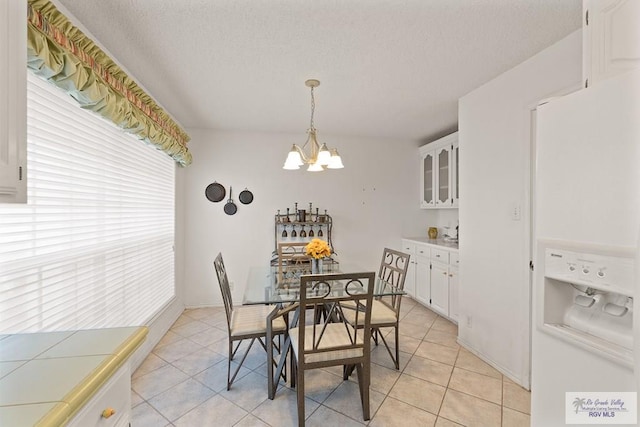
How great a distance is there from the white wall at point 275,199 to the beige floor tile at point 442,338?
1.42 metres

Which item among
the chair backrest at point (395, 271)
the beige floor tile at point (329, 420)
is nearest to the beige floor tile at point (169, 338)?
the beige floor tile at point (329, 420)

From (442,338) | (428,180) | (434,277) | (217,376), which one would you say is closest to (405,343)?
(442,338)

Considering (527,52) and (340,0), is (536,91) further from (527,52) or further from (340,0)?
(340,0)

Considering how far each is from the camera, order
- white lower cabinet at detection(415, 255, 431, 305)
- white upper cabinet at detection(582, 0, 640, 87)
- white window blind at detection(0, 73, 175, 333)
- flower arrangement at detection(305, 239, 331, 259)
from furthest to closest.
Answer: white lower cabinet at detection(415, 255, 431, 305)
flower arrangement at detection(305, 239, 331, 259)
white window blind at detection(0, 73, 175, 333)
white upper cabinet at detection(582, 0, 640, 87)

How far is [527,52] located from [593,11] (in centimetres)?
106

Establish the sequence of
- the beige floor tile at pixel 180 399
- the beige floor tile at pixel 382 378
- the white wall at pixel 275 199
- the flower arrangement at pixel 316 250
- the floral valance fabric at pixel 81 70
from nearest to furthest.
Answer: the floral valance fabric at pixel 81 70
the beige floor tile at pixel 180 399
the beige floor tile at pixel 382 378
the flower arrangement at pixel 316 250
the white wall at pixel 275 199

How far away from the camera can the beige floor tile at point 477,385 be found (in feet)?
6.59

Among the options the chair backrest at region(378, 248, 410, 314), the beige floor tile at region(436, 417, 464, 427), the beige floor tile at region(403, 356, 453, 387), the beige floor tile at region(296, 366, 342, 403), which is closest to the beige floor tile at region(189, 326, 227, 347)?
the beige floor tile at region(296, 366, 342, 403)

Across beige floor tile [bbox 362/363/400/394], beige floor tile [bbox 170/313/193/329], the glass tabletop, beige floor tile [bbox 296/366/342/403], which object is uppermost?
the glass tabletop

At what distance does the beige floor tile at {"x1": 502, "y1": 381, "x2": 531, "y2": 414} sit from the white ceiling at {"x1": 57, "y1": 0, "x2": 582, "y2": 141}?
2429mm

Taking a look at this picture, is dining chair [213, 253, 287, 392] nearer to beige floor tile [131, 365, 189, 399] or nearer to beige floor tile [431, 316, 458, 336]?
beige floor tile [131, 365, 189, 399]

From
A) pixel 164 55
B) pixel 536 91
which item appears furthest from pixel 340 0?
pixel 536 91

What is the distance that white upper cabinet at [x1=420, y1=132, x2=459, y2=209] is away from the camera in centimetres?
347

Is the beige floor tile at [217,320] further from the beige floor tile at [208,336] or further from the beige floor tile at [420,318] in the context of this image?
the beige floor tile at [420,318]
